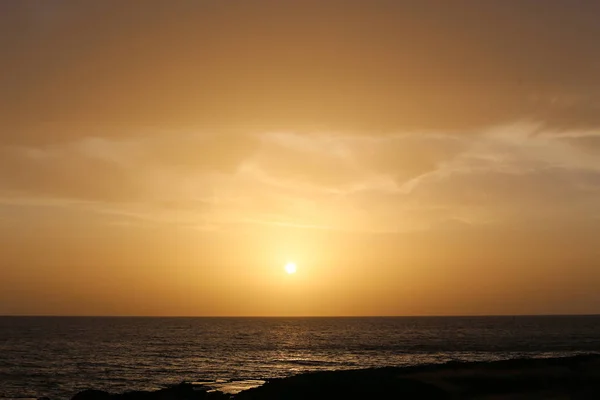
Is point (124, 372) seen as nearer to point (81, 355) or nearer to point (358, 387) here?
point (81, 355)

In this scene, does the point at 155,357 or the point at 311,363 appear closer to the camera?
the point at 311,363

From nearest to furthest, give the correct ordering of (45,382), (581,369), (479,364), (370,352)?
1. (581,369)
2. (479,364)
3. (45,382)
4. (370,352)

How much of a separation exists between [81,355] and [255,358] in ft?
86.0

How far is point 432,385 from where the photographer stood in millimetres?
32438

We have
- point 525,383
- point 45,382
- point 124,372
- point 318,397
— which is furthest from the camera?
point 124,372

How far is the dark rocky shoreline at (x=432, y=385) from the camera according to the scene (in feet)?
101

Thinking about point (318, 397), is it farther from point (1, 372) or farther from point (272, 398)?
point (1, 372)

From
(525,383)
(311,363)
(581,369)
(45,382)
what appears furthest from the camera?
(311,363)

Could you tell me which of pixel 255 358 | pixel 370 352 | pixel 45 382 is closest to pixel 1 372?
pixel 45 382

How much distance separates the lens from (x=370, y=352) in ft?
311

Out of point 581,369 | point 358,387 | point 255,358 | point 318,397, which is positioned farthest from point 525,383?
point 255,358

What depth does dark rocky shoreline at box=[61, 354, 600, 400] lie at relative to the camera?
30.8 metres

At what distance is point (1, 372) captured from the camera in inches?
2739

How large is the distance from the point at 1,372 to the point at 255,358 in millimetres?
32774
